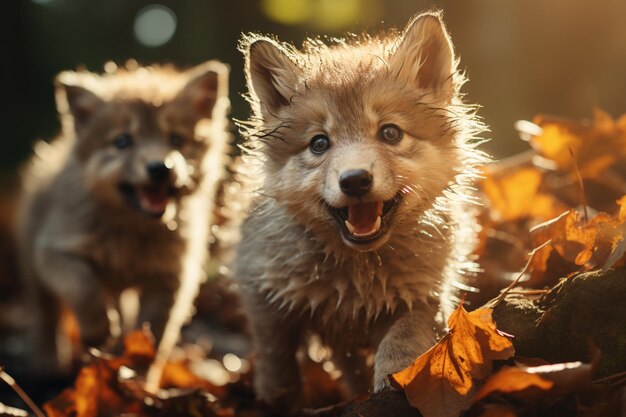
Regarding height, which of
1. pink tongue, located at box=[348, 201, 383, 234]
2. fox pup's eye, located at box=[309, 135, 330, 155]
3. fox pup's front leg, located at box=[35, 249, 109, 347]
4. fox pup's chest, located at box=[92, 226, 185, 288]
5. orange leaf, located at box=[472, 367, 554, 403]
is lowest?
fox pup's front leg, located at box=[35, 249, 109, 347]

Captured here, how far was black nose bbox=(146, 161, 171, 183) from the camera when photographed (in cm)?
449

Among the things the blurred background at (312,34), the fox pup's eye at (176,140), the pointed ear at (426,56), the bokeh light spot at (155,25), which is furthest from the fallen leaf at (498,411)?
the bokeh light spot at (155,25)

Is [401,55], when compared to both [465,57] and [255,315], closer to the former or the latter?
[255,315]

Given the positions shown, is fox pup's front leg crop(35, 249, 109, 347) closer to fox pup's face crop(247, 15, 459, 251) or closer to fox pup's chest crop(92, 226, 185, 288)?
fox pup's chest crop(92, 226, 185, 288)

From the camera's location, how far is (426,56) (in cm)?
292

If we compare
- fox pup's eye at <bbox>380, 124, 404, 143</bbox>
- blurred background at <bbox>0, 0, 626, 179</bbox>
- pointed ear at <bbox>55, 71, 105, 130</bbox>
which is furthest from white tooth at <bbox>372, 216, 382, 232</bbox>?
pointed ear at <bbox>55, 71, 105, 130</bbox>

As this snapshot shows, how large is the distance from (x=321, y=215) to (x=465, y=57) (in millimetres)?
6853

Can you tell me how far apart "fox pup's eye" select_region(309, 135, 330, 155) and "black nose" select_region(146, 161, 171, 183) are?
1.89 metres

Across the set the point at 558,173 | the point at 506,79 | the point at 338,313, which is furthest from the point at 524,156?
the point at 506,79

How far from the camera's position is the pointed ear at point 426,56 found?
2.84m

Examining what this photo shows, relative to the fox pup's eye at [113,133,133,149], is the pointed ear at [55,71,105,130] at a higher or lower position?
higher

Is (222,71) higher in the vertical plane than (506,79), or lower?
lower

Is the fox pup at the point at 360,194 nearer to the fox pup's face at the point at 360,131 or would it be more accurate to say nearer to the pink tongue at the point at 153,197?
the fox pup's face at the point at 360,131

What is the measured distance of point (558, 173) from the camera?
4.12 m
